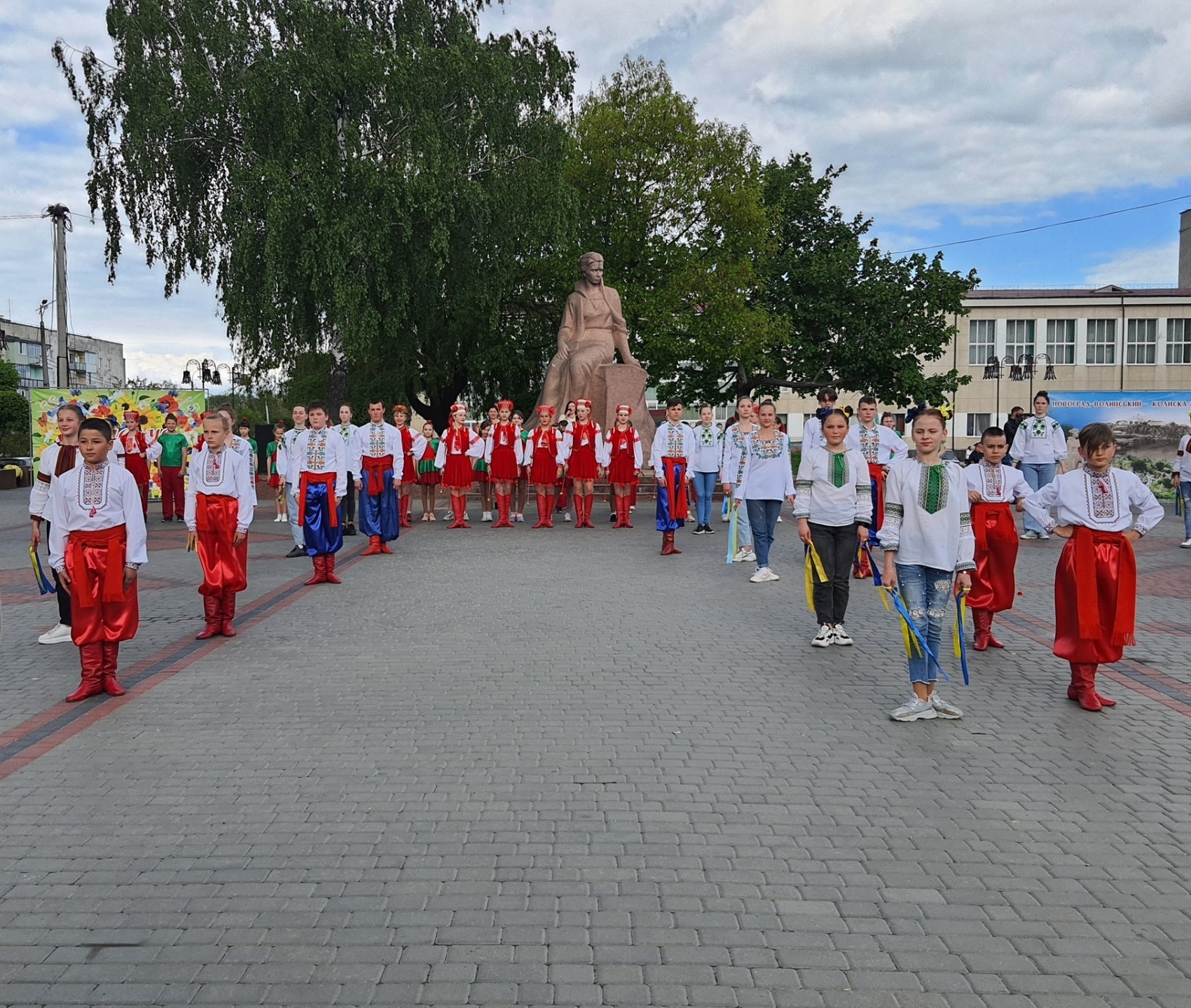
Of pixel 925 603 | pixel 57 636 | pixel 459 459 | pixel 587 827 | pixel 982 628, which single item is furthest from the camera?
pixel 459 459

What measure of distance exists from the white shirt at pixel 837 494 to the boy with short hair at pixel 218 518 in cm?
444

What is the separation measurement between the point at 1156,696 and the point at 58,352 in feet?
103

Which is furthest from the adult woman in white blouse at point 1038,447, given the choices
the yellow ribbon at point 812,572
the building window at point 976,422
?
the building window at point 976,422

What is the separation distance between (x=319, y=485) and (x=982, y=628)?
22.2ft

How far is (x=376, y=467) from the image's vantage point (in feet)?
46.1

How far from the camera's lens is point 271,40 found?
25.1 m

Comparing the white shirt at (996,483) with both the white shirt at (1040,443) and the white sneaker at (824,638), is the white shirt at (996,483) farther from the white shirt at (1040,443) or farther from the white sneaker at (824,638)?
the white shirt at (1040,443)

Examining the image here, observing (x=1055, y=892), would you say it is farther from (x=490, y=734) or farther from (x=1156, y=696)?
(x=1156, y=696)

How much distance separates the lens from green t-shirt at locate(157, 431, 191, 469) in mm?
20328

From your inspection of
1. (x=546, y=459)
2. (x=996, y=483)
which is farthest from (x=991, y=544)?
(x=546, y=459)

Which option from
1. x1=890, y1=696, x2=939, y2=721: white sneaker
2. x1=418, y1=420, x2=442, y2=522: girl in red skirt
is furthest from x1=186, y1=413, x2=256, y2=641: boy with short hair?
x1=418, y1=420, x2=442, y2=522: girl in red skirt

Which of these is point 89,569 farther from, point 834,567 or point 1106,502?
point 1106,502

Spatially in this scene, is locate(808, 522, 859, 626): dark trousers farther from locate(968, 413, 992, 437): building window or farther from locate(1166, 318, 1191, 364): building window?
locate(1166, 318, 1191, 364): building window

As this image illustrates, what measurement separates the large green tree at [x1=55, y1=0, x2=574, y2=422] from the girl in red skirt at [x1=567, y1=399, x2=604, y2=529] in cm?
864
